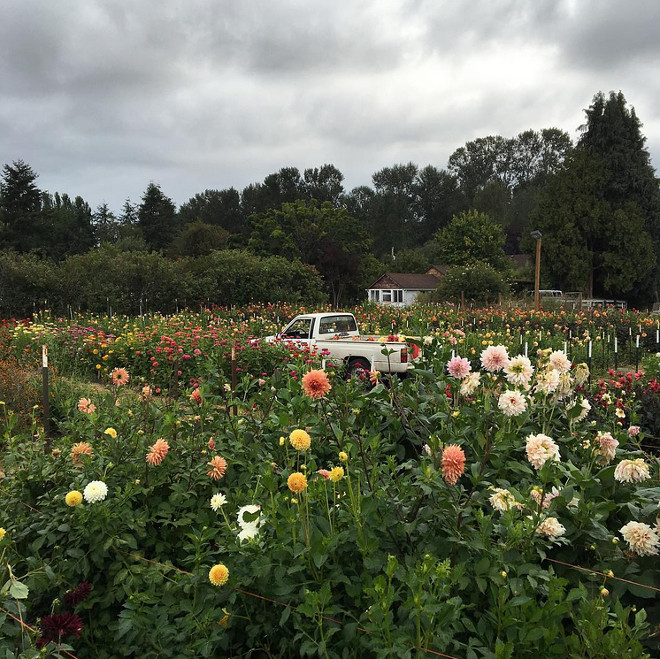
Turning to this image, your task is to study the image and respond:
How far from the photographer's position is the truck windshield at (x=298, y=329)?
11.8 meters

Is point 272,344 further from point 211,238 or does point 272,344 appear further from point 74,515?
point 211,238

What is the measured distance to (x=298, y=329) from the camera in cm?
1198

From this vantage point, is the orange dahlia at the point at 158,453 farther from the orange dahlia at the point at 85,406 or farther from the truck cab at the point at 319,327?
the truck cab at the point at 319,327

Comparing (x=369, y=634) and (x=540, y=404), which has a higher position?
Result: (x=540, y=404)

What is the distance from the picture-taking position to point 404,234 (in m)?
73.8

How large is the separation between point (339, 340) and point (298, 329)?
1571 millimetres

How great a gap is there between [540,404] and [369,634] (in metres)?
1.43

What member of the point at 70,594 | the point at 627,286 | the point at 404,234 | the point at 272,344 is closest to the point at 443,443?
the point at 70,594

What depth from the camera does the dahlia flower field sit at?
1.89m

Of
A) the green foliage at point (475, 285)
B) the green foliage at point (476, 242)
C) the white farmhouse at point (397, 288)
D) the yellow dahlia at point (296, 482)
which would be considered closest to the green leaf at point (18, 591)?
the yellow dahlia at point (296, 482)

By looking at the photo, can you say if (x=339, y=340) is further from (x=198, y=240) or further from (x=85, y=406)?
(x=198, y=240)

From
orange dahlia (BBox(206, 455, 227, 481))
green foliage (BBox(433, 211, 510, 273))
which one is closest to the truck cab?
orange dahlia (BBox(206, 455, 227, 481))

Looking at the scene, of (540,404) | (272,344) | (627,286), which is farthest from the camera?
(627,286)

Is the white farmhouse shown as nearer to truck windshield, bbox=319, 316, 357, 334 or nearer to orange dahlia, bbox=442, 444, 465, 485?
truck windshield, bbox=319, 316, 357, 334
